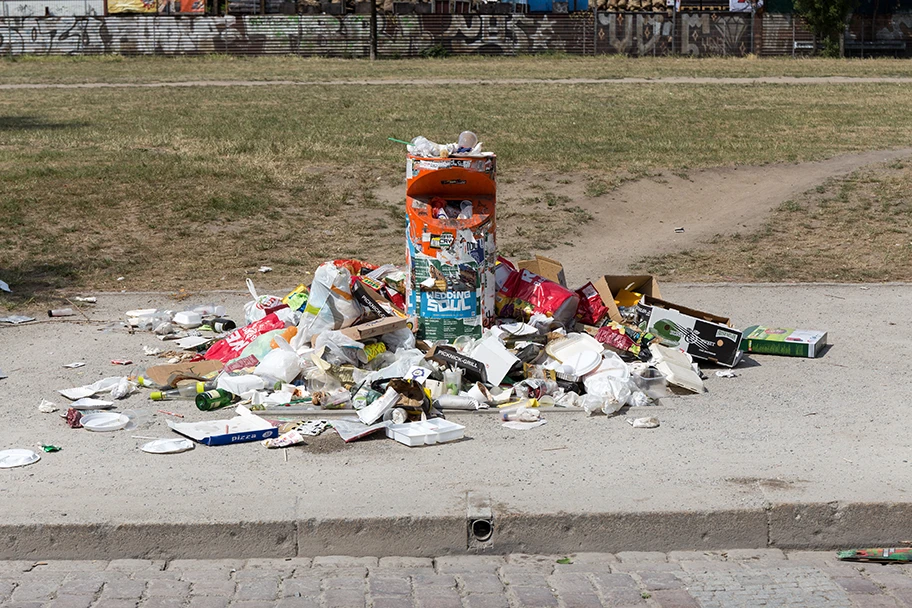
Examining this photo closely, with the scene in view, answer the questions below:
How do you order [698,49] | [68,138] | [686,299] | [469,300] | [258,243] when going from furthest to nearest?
1. [698,49]
2. [68,138]
3. [258,243]
4. [686,299]
5. [469,300]

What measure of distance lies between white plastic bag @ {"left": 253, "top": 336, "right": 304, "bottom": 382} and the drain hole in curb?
6.36ft

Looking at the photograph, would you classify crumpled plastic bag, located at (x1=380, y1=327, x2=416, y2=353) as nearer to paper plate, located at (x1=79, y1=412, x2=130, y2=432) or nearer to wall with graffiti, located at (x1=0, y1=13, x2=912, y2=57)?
paper plate, located at (x1=79, y1=412, x2=130, y2=432)

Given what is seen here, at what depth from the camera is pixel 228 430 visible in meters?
5.09

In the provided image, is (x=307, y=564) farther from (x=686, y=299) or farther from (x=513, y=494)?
(x=686, y=299)

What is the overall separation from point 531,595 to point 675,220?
819 cm

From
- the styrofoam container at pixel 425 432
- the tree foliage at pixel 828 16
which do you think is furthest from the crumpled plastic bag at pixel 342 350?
the tree foliage at pixel 828 16

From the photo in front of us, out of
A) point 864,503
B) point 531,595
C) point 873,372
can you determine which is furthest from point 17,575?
point 873,372

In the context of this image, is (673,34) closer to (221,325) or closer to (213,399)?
(221,325)

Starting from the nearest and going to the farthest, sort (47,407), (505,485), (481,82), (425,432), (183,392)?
(505,485), (425,432), (47,407), (183,392), (481,82)

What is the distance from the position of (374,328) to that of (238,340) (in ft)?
3.39

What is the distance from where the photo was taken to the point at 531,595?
3.86 meters

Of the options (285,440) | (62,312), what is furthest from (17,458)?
(62,312)

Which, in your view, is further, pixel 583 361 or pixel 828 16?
pixel 828 16

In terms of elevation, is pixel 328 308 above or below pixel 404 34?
below
